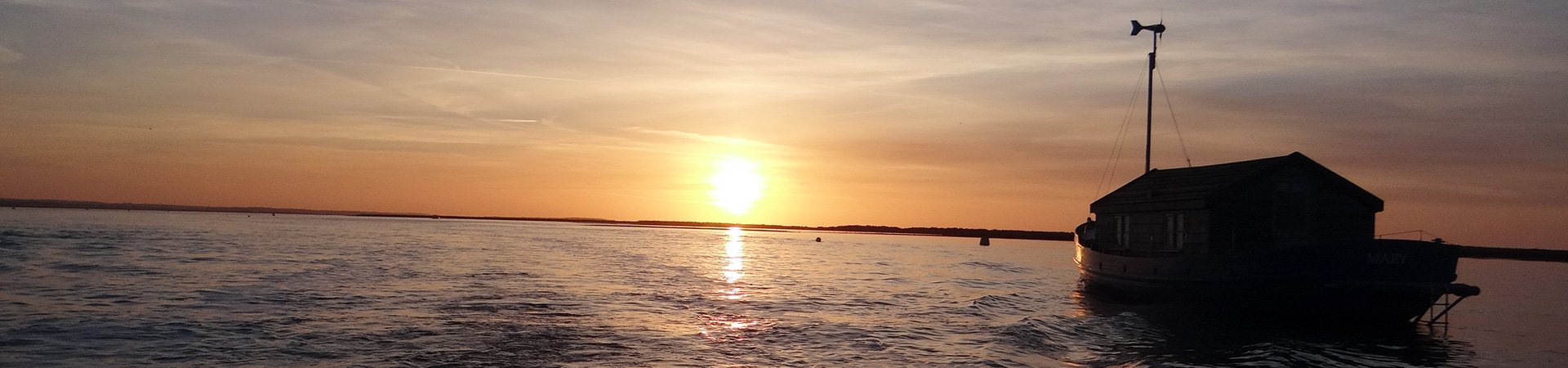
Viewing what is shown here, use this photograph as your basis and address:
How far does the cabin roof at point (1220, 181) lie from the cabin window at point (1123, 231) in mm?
945

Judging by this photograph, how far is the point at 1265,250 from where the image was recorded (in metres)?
26.6

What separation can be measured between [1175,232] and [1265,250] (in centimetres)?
499

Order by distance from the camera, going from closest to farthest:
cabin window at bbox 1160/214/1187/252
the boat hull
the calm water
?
1. the calm water
2. the boat hull
3. cabin window at bbox 1160/214/1187/252

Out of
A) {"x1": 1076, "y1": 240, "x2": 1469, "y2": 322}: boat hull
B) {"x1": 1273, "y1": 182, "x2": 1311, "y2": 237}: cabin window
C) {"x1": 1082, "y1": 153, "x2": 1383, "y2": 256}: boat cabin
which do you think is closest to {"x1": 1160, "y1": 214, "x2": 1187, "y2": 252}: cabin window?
{"x1": 1082, "y1": 153, "x2": 1383, "y2": 256}: boat cabin

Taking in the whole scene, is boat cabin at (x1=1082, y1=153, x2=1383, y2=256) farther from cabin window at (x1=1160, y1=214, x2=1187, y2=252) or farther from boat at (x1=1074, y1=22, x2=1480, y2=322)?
cabin window at (x1=1160, y1=214, x2=1187, y2=252)

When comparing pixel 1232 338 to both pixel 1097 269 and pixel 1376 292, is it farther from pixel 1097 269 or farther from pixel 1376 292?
pixel 1097 269

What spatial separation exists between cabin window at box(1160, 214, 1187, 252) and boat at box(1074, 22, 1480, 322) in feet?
0.19

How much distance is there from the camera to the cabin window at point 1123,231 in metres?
36.1

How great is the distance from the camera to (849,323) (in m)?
25.0

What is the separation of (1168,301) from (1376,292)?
589cm

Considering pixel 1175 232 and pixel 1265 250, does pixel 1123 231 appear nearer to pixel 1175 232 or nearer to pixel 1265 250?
pixel 1175 232

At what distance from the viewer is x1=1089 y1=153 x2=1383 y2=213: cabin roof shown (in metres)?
29.0

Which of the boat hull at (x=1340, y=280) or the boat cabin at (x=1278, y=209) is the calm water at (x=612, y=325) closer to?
the boat hull at (x=1340, y=280)

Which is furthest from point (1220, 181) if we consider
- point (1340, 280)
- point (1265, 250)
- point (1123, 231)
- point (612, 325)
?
point (612, 325)
